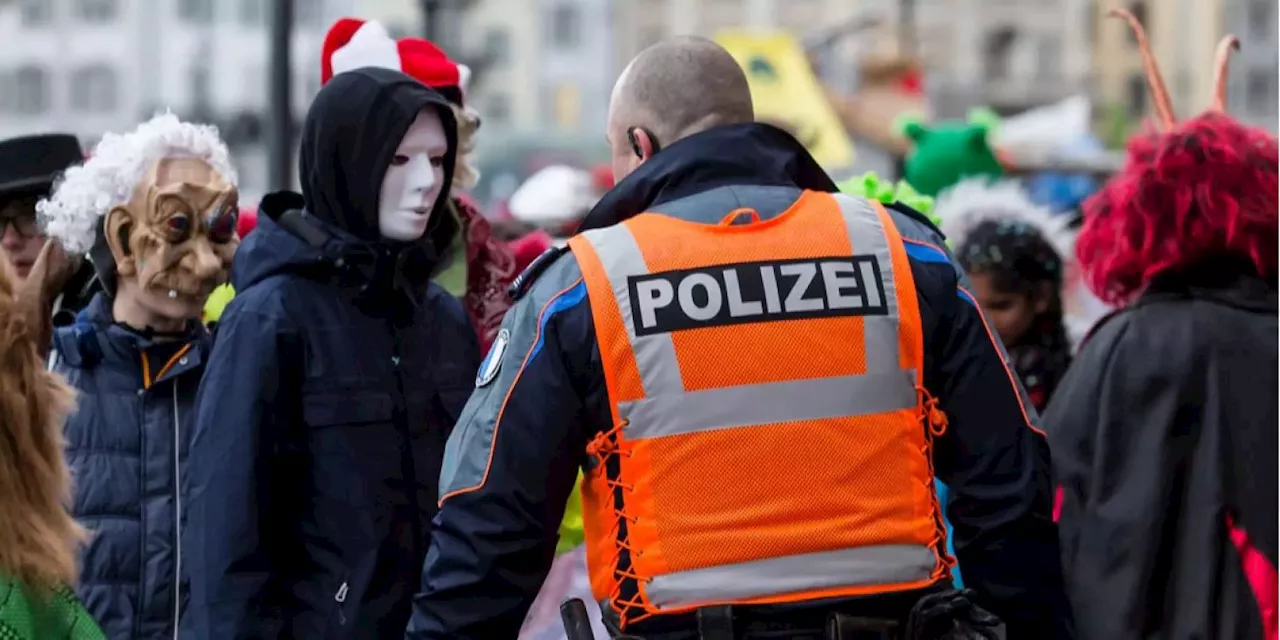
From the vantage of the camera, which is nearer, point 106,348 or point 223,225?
point 106,348

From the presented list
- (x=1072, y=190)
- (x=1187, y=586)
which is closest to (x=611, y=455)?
(x=1187, y=586)

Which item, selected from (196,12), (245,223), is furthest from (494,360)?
(196,12)

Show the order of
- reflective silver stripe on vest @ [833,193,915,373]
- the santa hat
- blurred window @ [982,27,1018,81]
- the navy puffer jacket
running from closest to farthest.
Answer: reflective silver stripe on vest @ [833,193,915,373], the navy puffer jacket, the santa hat, blurred window @ [982,27,1018,81]

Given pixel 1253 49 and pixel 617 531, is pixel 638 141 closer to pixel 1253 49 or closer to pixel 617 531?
pixel 617 531

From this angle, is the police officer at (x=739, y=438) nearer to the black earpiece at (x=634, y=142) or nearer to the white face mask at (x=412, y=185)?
the black earpiece at (x=634, y=142)

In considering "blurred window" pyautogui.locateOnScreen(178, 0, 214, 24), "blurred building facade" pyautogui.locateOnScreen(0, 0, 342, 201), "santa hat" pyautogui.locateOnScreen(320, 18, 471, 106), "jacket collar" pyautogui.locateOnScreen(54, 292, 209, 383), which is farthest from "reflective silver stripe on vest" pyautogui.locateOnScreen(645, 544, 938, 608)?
"blurred window" pyautogui.locateOnScreen(178, 0, 214, 24)

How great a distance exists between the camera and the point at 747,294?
337cm

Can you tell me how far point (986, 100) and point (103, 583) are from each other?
2525 inches

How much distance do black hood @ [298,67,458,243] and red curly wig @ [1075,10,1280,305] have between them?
5.68 feet

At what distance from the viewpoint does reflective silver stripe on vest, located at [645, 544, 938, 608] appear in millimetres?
3303

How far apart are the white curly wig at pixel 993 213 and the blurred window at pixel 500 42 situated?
60.6 m

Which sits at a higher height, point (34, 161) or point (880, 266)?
point (34, 161)

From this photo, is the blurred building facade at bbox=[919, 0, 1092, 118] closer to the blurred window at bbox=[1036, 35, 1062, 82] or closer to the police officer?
the blurred window at bbox=[1036, 35, 1062, 82]

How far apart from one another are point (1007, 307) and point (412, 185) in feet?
9.48
